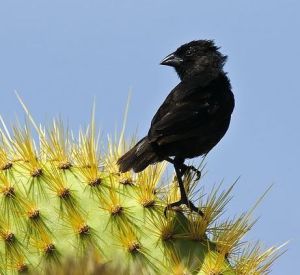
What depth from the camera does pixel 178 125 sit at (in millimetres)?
4480

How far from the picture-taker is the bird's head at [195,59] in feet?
17.9

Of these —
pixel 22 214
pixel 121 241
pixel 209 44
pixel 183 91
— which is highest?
pixel 209 44

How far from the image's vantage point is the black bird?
428 centimetres

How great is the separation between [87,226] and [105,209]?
0.46 feet

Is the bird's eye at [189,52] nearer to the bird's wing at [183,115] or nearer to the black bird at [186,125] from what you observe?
the black bird at [186,125]

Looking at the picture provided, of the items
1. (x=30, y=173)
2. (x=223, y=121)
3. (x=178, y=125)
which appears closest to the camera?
(x=30, y=173)

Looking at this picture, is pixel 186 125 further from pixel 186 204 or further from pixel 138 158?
pixel 186 204

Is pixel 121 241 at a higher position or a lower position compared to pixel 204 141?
lower

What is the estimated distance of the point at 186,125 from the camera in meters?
4.51

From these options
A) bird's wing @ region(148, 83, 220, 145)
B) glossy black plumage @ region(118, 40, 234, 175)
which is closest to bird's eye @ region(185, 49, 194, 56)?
glossy black plumage @ region(118, 40, 234, 175)

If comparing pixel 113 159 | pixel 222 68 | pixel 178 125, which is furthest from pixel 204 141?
pixel 222 68

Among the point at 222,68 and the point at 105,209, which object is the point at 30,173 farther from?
the point at 222,68

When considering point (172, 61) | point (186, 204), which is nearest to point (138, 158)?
point (186, 204)

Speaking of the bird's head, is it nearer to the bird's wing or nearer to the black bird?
the black bird
